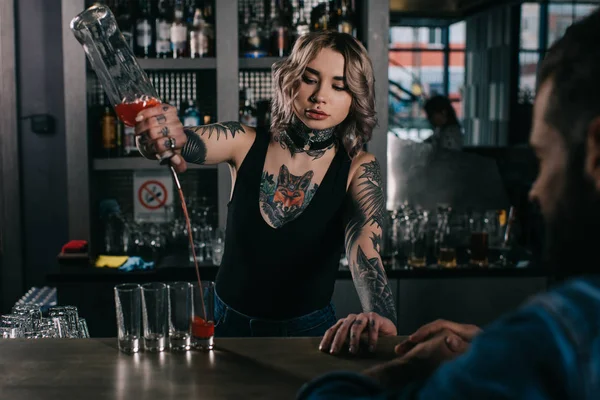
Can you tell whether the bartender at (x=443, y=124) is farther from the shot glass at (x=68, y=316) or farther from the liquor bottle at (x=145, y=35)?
the shot glass at (x=68, y=316)

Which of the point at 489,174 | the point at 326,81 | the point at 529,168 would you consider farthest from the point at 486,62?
the point at 326,81

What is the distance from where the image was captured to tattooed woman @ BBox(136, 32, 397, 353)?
2102 mm

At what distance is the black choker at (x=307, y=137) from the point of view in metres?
2.25

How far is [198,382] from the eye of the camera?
1.33 meters

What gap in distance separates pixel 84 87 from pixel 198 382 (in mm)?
2679

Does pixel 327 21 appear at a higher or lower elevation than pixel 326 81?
higher

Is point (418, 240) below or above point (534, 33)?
below

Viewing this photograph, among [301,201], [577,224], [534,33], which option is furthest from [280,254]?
[534,33]

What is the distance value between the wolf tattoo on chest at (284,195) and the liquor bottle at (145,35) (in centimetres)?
192

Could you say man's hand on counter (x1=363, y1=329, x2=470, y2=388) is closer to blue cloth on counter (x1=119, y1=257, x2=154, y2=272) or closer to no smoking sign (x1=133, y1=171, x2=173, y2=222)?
blue cloth on counter (x1=119, y1=257, x2=154, y2=272)

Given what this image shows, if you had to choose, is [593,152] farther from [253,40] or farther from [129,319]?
[253,40]

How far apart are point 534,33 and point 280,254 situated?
365 inches

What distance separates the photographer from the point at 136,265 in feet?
11.6

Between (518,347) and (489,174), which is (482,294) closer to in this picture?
(489,174)
